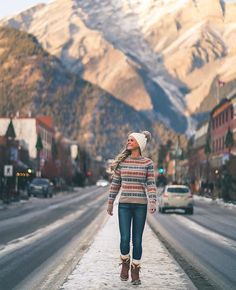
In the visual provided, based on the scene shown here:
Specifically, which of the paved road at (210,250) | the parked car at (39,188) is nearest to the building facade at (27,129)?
the parked car at (39,188)

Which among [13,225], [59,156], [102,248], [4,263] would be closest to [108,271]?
[4,263]

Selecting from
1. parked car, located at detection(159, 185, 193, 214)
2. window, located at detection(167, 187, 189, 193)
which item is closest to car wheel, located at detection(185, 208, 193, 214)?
parked car, located at detection(159, 185, 193, 214)

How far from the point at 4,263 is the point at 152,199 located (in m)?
4.15

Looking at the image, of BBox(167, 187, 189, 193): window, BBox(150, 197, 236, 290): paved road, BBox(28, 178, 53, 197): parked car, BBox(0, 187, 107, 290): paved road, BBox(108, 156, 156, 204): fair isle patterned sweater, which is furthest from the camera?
BBox(28, 178, 53, 197): parked car

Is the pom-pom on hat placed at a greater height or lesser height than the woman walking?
greater

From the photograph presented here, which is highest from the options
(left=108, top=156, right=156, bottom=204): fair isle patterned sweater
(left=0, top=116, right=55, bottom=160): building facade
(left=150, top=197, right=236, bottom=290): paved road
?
(left=0, top=116, right=55, bottom=160): building facade

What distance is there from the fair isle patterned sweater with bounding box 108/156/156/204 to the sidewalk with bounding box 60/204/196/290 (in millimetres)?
1164

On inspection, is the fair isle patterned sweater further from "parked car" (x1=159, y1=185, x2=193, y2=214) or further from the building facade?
the building facade

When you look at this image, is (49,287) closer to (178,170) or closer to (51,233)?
(51,233)

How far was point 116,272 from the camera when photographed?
10406 millimetres

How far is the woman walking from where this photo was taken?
916 centimetres

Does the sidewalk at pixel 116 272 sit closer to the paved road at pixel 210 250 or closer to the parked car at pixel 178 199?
the paved road at pixel 210 250

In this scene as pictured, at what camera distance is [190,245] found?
1681 cm

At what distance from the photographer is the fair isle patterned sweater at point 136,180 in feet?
30.0
